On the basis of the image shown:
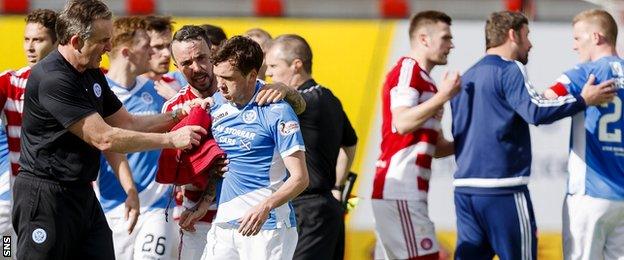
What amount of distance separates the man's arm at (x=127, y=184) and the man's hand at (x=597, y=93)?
3.02 meters

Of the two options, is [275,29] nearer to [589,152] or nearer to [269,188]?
[589,152]

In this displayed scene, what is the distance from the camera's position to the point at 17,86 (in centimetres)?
888

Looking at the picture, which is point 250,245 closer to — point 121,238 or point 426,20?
point 121,238

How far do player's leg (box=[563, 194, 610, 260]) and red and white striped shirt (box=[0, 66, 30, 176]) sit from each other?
12.5 feet

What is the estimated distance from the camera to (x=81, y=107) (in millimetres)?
7227

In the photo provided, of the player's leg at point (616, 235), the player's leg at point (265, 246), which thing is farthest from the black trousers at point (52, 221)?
the player's leg at point (616, 235)

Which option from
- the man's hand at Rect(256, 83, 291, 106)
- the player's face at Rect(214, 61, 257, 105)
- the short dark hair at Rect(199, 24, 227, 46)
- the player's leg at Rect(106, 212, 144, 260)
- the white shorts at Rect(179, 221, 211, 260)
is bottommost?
the player's leg at Rect(106, 212, 144, 260)

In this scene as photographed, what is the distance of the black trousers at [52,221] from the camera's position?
7.31 meters

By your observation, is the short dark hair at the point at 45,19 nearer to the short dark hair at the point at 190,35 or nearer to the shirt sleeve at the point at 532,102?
the short dark hair at the point at 190,35

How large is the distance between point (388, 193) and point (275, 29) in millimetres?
3113

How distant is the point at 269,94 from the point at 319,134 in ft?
6.37

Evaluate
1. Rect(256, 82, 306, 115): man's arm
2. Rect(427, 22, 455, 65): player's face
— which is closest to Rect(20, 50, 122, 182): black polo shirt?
Rect(256, 82, 306, 115): man's arm

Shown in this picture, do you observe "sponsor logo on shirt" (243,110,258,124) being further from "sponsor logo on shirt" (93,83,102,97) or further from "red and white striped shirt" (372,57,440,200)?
"red and white striped shirt" (372,57,440,200)

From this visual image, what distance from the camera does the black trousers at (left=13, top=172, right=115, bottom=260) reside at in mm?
Answer: 7309
